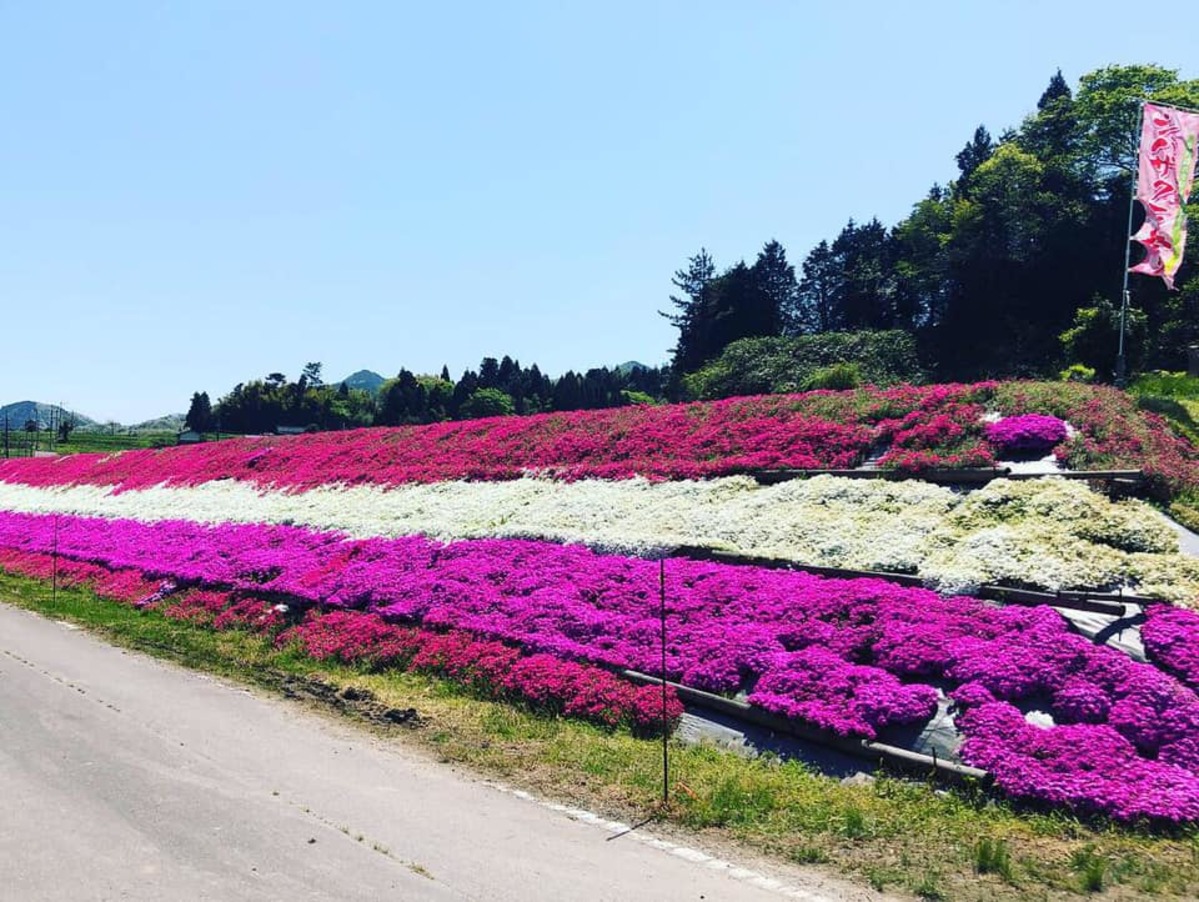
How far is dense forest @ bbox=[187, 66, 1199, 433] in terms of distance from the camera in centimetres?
5138

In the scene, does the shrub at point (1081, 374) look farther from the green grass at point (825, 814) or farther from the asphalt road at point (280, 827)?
the asphalt road at point (280, 827)

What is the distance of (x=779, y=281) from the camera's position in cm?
8294

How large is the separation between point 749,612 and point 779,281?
74528 mm

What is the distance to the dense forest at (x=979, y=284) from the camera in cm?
5138

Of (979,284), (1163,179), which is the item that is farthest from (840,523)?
(979,284)

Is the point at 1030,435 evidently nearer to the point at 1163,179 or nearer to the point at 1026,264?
the point at 1163,179

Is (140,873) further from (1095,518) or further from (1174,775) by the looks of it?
(1095,518)

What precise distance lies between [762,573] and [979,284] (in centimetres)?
5171

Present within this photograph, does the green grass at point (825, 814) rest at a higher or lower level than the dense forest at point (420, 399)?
lower

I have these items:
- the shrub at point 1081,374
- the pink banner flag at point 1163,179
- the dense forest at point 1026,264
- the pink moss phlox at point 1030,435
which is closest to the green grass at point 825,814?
the pink moss phlox at point 1030,435

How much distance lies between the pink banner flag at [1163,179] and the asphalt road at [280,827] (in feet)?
69.2

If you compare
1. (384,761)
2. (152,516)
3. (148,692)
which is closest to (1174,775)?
(384,761)

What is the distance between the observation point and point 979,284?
57906 millimetres

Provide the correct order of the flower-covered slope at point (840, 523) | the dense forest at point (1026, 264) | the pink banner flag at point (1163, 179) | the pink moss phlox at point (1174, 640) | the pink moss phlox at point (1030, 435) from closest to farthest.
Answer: the pink moss phlox at point (1174, 640) < the flower-covered slope at point (840, 523) < the pink moss phlox at point (1030, 435) < the pink banner flag at point (1163, 179) < the dense forest at point (1026, 264)
